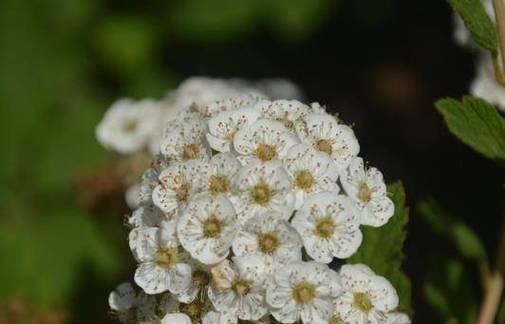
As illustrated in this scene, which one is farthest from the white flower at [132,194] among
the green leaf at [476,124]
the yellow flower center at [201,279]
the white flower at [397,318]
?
the green leaf at [476,124]

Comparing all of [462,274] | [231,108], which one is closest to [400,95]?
[462,274]

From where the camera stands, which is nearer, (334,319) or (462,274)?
(334,319)

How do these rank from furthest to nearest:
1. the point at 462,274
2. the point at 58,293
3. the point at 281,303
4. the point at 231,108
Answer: the point at 58,293 < the point at 462,274 < the point at 231,108 < the point at 281,303

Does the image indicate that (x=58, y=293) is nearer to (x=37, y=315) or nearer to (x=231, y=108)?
(x=37, y=315)

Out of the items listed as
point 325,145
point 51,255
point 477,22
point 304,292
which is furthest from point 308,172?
point 51,255

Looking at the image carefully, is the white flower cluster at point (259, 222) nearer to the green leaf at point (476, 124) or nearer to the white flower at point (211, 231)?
the white flower at point (211, 231)

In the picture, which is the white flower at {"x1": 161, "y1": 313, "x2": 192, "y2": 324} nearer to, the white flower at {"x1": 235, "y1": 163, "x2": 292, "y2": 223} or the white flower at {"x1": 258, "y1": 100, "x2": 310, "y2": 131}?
the white flower at {"x1": 235, "y1": 163, "x2": 292, "y2": 223}

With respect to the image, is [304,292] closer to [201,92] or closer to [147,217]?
[147,217]

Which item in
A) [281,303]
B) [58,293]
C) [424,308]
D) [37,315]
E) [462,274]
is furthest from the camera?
[424,308]
